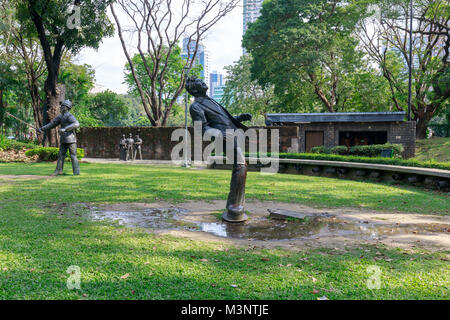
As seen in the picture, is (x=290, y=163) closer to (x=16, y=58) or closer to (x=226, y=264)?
(x=226, y=264)

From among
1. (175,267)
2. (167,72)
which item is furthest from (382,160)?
(167,72)

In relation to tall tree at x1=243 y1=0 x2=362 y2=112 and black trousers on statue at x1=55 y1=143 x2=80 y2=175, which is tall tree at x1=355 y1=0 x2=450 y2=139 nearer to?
tall tree at x1=243 y1=0 x2=362 y2=112

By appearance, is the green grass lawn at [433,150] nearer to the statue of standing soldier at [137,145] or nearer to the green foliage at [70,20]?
the statue of standing soldier at [137,145]

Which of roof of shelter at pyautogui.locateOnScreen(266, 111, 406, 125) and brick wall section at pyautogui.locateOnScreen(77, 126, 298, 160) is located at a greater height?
roof of shelter at pyautogui.locateOnScreen(266, 111, 406, 125)

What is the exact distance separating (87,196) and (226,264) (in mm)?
4874

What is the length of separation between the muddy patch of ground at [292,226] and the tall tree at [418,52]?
2084cm

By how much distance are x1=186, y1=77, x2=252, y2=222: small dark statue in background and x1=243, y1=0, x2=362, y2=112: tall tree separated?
67.3ft

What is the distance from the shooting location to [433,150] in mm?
21734

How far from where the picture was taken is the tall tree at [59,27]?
1703 cm

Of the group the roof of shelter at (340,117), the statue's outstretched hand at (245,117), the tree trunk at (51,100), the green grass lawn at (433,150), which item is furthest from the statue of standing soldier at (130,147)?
the green grass lawn at (433,150)

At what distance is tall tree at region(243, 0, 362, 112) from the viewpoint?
82.4 feet

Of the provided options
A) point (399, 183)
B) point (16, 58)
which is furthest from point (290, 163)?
point (16, 58)

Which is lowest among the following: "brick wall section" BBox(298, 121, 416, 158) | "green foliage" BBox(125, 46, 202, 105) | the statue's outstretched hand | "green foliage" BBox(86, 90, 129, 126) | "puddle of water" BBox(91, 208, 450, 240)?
"puddle of water" BBox(91, 208, 450, 240)

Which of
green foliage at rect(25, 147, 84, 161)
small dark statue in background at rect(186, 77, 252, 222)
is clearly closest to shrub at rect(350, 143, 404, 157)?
small dark statue in background at rect(186, 77, 252, 222)
